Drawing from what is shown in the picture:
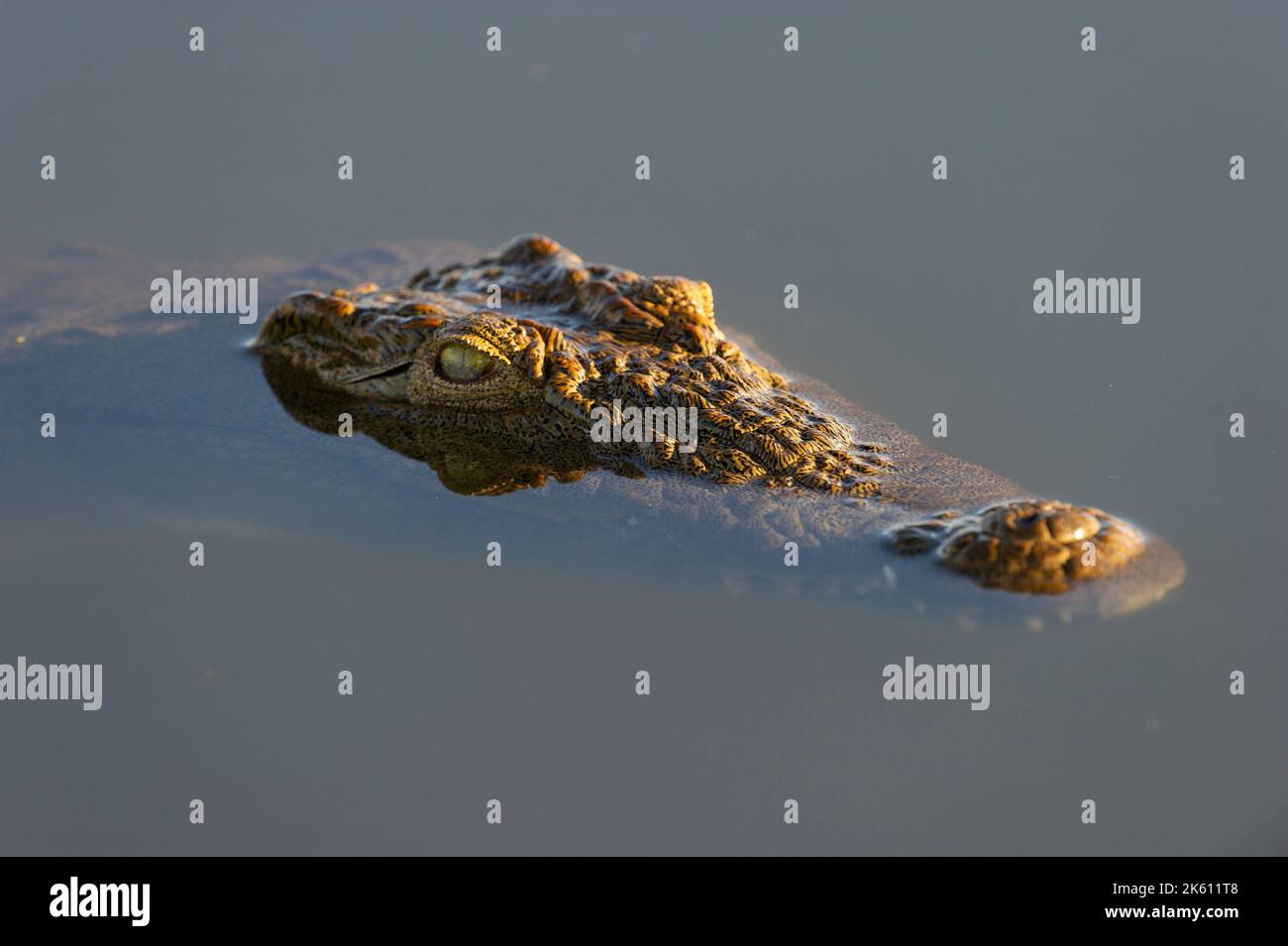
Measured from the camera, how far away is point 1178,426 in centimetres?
718

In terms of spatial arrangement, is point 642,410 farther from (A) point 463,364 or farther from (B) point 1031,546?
(B) point 1031,546

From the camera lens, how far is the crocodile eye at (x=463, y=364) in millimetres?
6305

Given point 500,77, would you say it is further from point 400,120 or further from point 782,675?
point 782,675

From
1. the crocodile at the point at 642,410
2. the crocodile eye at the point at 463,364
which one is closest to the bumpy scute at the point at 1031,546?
the crocodile at the point at 642,410

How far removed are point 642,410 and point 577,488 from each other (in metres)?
0.45

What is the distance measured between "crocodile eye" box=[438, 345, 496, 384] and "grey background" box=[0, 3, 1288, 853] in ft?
1.61

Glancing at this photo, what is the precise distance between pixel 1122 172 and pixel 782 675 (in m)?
5.41

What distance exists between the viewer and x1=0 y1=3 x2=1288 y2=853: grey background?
514 cm

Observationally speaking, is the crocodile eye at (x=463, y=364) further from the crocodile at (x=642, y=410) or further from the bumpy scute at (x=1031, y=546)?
the bumpy scute at (x=1031, y=546)

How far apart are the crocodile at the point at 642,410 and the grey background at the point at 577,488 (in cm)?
21

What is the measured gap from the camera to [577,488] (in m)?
6.05

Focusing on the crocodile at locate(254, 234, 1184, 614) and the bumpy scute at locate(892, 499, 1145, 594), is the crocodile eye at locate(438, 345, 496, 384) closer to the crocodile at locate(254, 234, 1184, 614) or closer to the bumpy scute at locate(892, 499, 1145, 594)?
the crocodile at locate(254, 234, 1184, 614)

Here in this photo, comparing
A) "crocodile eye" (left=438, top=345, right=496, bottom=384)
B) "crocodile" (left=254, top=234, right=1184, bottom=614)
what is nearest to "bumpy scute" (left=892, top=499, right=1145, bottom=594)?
"crocodile" (left=254, top=234, right=1184, bottom=614)

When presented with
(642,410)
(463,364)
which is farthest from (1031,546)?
(463,364)
